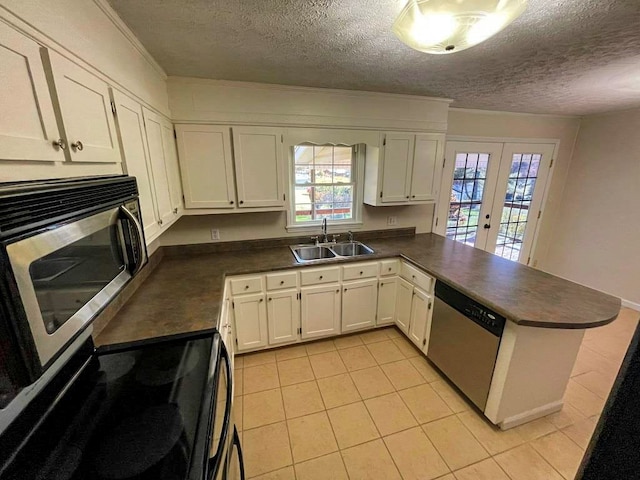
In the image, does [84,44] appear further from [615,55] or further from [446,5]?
[615,55]

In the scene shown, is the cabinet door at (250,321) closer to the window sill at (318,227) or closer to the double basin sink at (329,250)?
the double basin sink at (329,250)

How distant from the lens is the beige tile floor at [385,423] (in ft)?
5.27

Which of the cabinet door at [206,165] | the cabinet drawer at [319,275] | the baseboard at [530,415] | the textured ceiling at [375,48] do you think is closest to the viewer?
the textured ceiling at [375,48]

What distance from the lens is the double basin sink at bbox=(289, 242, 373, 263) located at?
2.84 m

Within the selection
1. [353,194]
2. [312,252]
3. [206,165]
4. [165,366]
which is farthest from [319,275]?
[165,366]

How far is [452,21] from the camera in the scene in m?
1.03

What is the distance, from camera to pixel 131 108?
1413 mm

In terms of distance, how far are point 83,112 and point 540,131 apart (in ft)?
15.6

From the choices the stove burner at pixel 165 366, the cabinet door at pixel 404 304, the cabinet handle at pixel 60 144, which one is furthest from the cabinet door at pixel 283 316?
the cabinet handle at pixel 60 144

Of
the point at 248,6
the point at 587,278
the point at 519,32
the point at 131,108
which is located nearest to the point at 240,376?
the point at 131,108

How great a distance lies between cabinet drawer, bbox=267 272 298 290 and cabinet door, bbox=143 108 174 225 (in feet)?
3.00

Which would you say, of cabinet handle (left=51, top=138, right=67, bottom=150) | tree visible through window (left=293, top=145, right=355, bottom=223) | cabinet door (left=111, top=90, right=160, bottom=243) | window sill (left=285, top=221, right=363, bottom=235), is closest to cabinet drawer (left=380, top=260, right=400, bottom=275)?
window sill (left=285, top=221, right=363, bottom=235)

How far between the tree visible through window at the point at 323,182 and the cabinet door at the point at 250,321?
3.28 feet

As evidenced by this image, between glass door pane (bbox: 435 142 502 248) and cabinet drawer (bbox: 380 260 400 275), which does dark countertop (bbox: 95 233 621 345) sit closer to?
cabinet drawer (bbox: 380 260 400 275)
